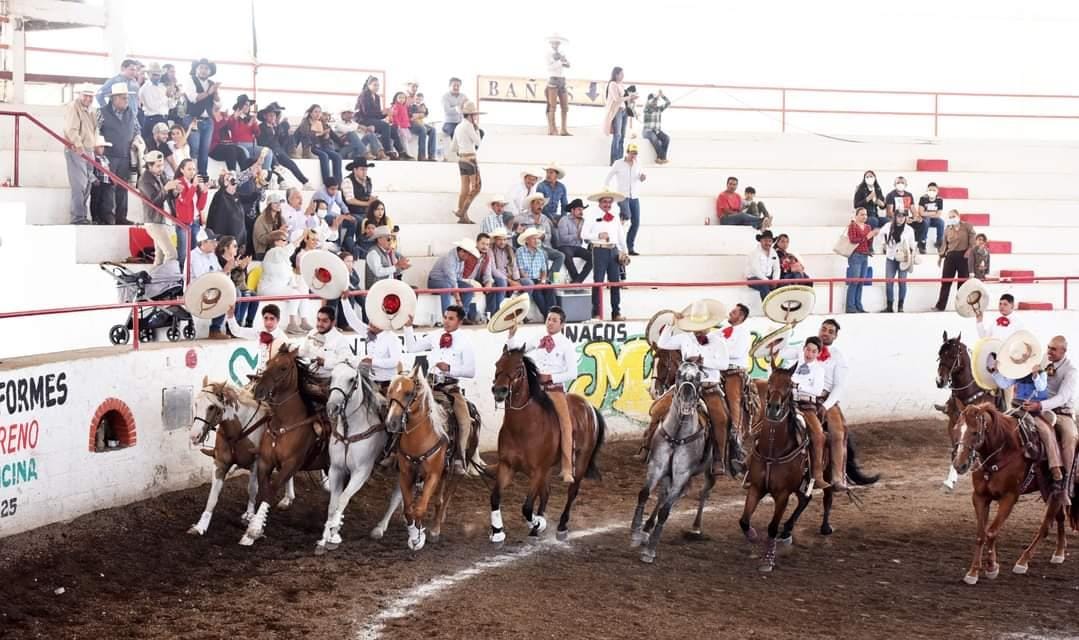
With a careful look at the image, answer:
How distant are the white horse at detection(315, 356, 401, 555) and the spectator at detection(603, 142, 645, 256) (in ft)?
35.2

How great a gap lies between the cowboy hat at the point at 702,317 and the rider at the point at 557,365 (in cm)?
132

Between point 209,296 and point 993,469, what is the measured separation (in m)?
8.25

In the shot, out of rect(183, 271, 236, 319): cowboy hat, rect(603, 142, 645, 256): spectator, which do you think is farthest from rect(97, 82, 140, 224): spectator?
rect(603, 142, 645, 256): spectator

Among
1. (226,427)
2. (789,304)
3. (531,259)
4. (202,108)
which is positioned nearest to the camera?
(226,427)

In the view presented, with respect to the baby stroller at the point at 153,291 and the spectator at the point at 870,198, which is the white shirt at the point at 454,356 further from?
the spectator at the point at 870,198

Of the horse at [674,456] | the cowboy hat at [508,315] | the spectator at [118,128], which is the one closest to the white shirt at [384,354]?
the cowboy hat at [508,315]

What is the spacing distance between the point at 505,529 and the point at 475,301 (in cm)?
559

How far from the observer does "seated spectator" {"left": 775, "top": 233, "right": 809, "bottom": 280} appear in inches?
977

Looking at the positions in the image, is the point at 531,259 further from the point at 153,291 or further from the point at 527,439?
the point at 527,439

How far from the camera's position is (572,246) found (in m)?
23.5

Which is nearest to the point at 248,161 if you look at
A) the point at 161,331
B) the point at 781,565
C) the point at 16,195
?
the point at 16,195

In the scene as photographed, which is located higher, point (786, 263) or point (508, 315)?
point (786, 263)

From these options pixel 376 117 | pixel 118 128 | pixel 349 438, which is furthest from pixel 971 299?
pixel 118 128

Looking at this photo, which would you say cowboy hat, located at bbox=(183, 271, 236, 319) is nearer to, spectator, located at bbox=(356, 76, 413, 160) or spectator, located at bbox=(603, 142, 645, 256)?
spectator, located at bbox=(356, 76, 413, 160)
